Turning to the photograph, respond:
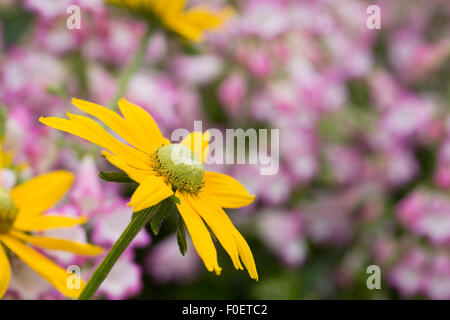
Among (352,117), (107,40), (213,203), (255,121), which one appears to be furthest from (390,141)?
(213,203)

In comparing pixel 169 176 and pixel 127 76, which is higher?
pixel 127 76

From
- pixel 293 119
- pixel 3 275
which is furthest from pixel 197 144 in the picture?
pixel 293 119

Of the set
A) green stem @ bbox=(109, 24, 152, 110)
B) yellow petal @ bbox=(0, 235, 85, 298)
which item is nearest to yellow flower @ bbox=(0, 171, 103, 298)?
yellow petal @ bbox=(0, 235, 85, 298)

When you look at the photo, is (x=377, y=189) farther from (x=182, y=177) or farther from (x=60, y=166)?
(x=182, y=177)

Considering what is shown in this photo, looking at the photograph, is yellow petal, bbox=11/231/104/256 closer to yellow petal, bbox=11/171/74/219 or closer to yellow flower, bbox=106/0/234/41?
yellow petal, bbox=11/171/74/219

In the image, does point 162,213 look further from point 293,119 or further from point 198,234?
point 293,119

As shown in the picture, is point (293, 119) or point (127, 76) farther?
point (293, 119)

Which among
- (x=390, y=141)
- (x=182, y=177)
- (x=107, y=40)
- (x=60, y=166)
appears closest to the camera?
(x=182, y=177)

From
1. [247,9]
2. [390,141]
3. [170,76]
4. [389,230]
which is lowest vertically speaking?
[389,230]
